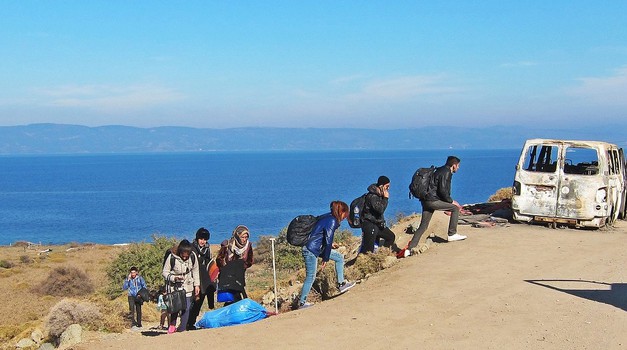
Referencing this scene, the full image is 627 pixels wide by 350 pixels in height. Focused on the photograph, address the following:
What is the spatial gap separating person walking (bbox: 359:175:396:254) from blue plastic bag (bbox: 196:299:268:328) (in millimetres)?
3087

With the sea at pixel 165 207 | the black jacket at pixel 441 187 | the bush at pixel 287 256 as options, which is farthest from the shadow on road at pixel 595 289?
the sea at pixel 165 207

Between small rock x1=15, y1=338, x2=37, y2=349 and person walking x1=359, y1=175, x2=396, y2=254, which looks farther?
small rock x1=15, y1=338, x2=37, y2=349

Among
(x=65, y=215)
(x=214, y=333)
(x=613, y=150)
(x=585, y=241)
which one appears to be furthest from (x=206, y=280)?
(x=65, y=215)

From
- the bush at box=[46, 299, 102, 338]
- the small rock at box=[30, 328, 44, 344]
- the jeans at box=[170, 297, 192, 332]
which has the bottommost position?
the small rock at box=[30, 328, 44, 344]

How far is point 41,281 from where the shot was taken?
105ft

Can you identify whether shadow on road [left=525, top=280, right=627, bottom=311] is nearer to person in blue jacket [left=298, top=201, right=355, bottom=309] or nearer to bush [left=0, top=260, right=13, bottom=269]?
person in blue jacket [left=298, top=201, right=355, bottom=309]

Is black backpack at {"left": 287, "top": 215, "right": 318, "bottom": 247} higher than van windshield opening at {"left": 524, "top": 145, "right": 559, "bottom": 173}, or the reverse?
van windshield opening at {"left": 524, "top": 145, "right": 559, "bottom": 173}

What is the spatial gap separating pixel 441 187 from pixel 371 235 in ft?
5.24

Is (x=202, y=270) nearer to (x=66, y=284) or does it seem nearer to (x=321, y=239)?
(x=321, y=239)

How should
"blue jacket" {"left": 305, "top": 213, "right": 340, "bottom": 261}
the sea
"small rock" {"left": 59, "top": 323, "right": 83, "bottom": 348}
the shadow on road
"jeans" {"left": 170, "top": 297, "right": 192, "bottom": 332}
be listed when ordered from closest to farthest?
the shadow on road → "jeans" {"left": 170, "top": 297, "right": 192, "bottom": 332} → "blue jacket" {"left": 305, "top": 213, "right": 340, "bottom": 261} → "small rock" {"left": 59, "top": 323, "right": 83, "bottom": 348} → the sea

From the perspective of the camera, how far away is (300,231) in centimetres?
1072

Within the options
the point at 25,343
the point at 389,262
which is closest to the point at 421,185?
the point at 389,262

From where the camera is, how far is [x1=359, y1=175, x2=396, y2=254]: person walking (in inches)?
489

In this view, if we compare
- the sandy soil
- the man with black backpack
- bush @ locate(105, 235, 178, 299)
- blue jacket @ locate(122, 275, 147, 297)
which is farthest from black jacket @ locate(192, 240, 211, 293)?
bush @ locate(105, 235, 178, 299)
